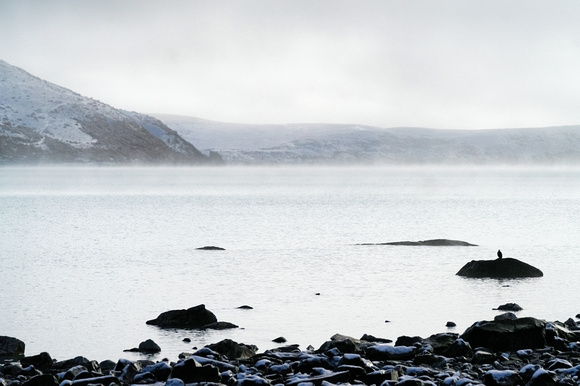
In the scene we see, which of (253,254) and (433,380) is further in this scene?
(253,254)

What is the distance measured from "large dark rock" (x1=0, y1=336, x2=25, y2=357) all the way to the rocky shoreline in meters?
0.02

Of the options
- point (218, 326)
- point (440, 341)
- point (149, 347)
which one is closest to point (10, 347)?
point (149, 347)

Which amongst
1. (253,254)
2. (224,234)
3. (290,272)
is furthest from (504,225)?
(290,272)

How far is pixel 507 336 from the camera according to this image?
1425cm

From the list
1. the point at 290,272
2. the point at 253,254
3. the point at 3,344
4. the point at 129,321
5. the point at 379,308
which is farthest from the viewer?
the point at 253,254

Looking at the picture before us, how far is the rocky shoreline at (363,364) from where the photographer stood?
38.1ft

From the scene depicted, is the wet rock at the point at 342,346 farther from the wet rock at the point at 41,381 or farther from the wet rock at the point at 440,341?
the wet rock at the point at 41,381

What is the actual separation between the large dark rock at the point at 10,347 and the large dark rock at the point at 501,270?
14291 mm

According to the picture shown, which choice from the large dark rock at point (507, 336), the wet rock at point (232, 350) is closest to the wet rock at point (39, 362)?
the wet rock at point (232, 350)

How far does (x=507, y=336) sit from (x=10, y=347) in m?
8.49

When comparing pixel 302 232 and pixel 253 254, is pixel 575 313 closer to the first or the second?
pixel 253 254

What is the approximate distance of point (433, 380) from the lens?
11.6 meters

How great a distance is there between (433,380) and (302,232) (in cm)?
3251

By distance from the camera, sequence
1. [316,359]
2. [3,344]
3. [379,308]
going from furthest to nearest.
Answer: [379,308] → [3,344] → [316,359]
